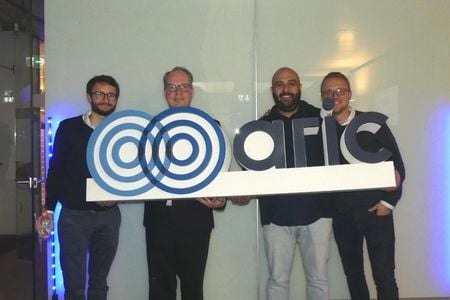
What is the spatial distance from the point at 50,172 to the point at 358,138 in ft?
6.00

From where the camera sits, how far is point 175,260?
7.97ft

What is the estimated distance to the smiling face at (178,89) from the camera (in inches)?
98.0

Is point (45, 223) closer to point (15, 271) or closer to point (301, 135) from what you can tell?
point (15, 271)

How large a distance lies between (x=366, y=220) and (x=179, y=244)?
1115 millimetres

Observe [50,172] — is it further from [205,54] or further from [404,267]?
[404,267]

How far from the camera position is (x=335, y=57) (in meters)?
2.90

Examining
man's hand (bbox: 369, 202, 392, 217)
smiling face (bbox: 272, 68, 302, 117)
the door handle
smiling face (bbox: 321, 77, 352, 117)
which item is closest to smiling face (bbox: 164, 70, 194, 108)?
smiling face (bbox: 272, 68, 302, 117)

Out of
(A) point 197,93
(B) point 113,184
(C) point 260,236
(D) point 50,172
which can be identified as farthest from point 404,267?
(D) point 50,172

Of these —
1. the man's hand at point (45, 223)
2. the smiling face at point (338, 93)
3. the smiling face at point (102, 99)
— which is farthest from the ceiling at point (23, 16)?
the smiling face at point (338, 93)

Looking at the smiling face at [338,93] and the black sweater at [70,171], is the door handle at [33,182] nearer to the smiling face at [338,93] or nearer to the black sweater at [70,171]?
the black sweater at [70,171]

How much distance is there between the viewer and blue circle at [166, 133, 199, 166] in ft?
7.42

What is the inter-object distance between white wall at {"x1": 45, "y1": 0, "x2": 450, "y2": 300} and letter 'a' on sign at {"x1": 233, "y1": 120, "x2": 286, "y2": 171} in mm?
543

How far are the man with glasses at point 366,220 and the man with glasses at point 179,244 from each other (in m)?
0.79

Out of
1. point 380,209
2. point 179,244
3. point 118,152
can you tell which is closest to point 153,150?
point 118,152
